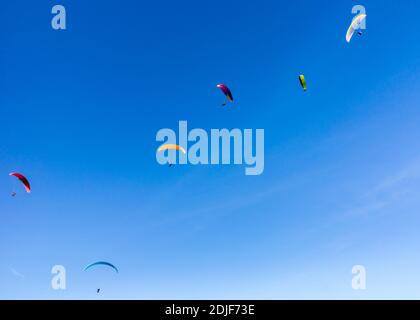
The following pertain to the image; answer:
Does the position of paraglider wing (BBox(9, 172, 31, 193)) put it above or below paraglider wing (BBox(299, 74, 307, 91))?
below

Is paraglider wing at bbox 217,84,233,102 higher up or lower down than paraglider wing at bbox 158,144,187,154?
higher up

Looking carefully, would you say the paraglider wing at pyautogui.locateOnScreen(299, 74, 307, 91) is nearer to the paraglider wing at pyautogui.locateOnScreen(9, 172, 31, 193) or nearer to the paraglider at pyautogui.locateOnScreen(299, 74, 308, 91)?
the paraglider at pyautogui.locateOnScreen(299, 74, 308, 91)

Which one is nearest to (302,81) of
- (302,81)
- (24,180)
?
(302,81)

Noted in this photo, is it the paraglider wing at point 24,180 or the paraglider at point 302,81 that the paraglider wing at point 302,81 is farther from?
the paraglider wing at point 24,180

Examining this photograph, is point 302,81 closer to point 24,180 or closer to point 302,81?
point 302,81

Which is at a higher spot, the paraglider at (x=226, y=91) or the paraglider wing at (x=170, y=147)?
the paraglider at (x=226, y=91)

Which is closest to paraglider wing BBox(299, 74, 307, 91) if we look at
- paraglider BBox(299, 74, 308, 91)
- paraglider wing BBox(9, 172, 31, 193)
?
paraglider BBox(299, 74, 308, 91)

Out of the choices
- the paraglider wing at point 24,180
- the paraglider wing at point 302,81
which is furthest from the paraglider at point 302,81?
the paraglider wing at point 24,180

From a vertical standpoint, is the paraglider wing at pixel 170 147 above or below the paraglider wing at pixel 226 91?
below
